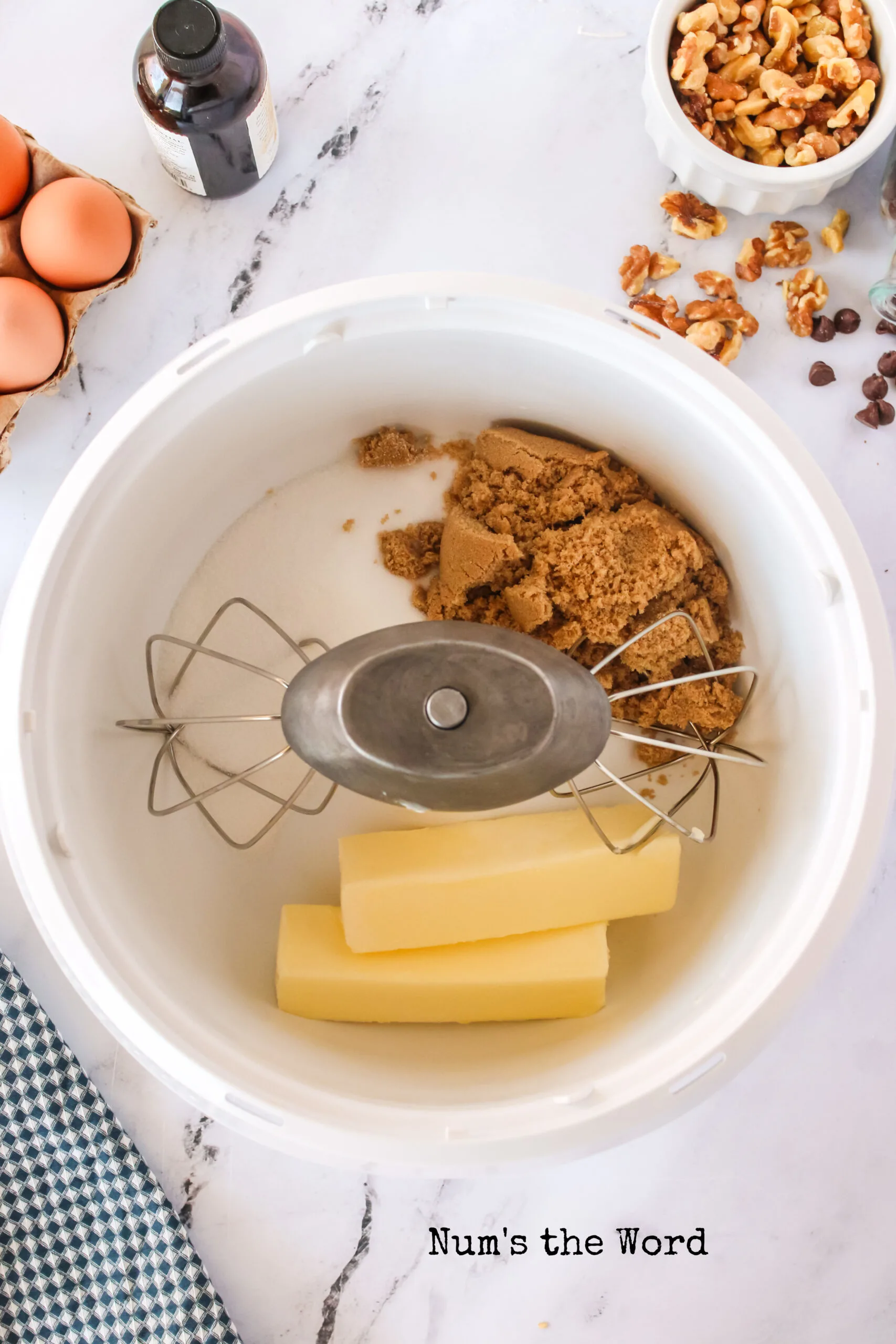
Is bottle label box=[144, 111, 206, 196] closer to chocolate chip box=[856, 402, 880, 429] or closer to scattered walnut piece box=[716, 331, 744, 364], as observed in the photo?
scattered walnut piece box=[716, 331, 744, 364]

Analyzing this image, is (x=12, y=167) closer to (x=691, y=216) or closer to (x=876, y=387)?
(x=691, y=216)

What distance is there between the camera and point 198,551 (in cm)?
79

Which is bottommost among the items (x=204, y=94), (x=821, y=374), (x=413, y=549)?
(x=413, y=549)

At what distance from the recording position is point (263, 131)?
0.73 m

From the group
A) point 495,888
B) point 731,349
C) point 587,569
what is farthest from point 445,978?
point 731,349

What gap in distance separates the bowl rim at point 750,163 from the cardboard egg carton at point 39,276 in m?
0.38

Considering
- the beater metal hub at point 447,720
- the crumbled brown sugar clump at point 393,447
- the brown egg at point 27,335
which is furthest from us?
the crumbled brown sugar clump at point 393,447

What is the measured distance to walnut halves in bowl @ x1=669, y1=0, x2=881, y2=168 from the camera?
0.71 meters

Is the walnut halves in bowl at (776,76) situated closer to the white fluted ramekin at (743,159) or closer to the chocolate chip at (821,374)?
the white fluted ramekin at (743,159)

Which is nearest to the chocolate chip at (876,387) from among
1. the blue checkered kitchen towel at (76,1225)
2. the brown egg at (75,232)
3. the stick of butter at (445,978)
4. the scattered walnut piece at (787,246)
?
the scattered walnut piece at (787,246)

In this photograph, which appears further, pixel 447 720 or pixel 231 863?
pixel 231 863

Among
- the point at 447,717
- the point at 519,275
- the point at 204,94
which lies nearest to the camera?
the point at 447,717

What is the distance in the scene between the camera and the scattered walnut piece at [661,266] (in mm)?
770

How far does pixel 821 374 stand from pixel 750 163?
0.16m
